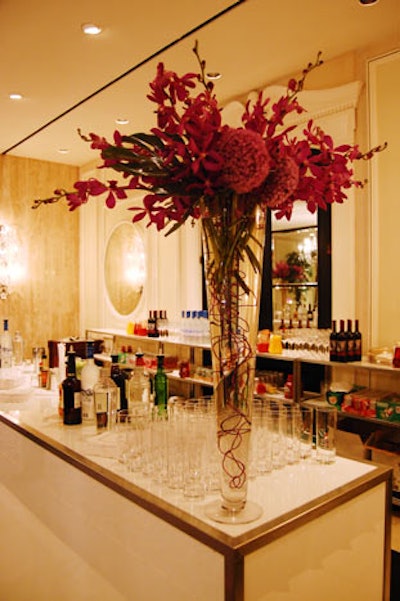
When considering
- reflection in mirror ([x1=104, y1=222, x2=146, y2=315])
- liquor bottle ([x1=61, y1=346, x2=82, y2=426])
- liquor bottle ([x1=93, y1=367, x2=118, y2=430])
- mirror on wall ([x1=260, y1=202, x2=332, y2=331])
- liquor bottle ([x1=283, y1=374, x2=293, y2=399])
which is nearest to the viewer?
liquor bottle ([x1=93, y1=367, x2=118, y2=430])

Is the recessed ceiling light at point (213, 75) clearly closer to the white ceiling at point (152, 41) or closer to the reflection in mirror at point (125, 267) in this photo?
the white ceiling at point (152, 41)

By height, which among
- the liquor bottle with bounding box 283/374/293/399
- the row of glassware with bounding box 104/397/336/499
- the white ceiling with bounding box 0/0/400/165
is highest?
the white ceiling with bounding box 0/0/400/165

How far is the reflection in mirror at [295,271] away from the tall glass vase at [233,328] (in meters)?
3.22

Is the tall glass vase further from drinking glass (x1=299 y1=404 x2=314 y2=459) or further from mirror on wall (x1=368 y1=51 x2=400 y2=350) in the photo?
mirror on wall (x1=368 y1=51 x2=400 y2=350)

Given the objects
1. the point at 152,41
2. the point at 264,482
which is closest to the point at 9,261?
the point at 152,41

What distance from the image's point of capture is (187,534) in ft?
4.14

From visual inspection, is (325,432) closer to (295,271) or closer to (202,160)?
(202,160)

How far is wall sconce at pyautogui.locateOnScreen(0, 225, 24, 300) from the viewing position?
6738 millimetres

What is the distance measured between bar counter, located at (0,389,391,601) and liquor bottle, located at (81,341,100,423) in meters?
0.07

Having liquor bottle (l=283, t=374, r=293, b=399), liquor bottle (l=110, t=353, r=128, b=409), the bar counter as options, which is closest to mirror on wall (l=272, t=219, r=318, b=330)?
liquor bottle (l=283, t=374, r=293, b=399)

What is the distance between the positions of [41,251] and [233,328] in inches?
245

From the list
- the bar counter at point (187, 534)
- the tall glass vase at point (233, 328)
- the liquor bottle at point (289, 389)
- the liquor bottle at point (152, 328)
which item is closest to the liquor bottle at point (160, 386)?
the bar counter at point (187, 534)

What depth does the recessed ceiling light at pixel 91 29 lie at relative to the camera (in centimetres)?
355

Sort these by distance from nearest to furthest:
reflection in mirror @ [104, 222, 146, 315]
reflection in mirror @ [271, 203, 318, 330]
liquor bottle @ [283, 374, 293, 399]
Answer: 1. liquor bottle @ [283, 374, 293, 399]
2. reflection in mirror @ [271, 203, 318, 330]
3. reflection in mirror @ [104, 222, 146, 315]
